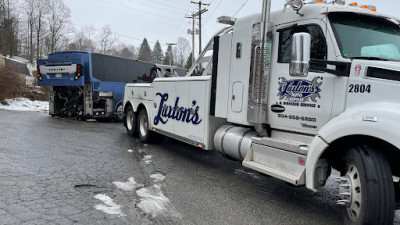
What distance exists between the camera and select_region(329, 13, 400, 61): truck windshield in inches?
146

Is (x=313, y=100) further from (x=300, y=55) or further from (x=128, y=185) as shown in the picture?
(x=128, y=185)

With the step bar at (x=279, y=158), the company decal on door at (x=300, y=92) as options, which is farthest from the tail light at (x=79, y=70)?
the company decal on door at (x=300, y=92)

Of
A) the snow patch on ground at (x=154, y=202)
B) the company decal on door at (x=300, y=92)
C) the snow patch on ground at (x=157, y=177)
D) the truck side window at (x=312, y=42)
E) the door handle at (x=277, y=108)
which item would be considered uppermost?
the truck side window at (x=312, y=42)

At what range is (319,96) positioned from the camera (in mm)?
3910

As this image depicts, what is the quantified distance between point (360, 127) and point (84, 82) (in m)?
12.1

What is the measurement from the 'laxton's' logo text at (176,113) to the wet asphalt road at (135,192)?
883 millimetres

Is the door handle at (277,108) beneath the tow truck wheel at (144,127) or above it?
above

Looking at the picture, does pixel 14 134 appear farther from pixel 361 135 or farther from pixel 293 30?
pixel 361 135

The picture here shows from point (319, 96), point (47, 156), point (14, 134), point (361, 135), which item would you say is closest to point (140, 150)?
point (47, 156)

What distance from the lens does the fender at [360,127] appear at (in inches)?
112

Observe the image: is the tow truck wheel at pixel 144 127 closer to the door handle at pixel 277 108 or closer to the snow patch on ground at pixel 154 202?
the snow patch on ground at pixel 154 202

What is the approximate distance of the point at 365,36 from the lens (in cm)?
388

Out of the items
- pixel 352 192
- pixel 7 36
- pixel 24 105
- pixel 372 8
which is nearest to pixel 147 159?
pixel 352 192

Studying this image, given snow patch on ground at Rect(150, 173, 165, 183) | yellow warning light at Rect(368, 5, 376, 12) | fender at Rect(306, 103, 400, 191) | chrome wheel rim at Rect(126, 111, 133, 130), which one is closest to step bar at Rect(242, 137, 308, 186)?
fender at Rect(306, 103, 400, 191)
